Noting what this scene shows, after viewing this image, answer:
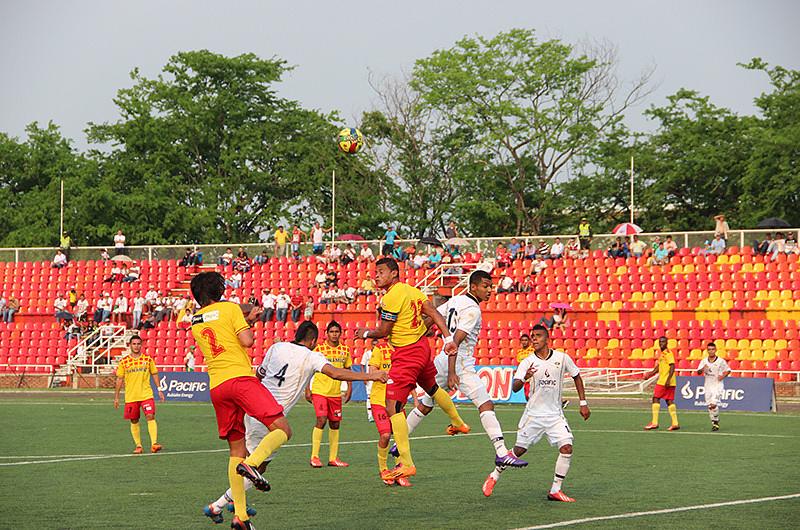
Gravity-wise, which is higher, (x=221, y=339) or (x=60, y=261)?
(x=60, y=261)

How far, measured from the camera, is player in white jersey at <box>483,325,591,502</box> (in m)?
12.5

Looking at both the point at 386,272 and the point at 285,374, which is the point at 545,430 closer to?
the point at 386,272

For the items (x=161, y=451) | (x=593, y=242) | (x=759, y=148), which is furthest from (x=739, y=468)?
(x=759, y=148)

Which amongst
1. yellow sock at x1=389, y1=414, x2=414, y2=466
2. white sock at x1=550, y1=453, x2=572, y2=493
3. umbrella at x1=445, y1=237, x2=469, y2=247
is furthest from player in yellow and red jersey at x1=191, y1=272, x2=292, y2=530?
umbrella at x1=445, y1=237, x2=469, y2=247

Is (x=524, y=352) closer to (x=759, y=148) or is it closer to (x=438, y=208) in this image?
(x=759, y=148)

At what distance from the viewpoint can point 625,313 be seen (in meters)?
40.9

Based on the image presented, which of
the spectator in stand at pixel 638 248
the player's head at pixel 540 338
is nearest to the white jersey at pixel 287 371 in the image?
the player's head at pixel 540 338

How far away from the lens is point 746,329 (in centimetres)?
3791

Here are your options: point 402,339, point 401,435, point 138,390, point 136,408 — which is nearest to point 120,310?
point 138,390

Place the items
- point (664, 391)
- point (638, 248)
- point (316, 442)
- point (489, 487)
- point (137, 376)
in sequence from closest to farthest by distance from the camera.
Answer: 1. point (489, 487)
2. point (316, 442)
3. point (137, 376)
4. point (664, 391)
5. point (638, 248)

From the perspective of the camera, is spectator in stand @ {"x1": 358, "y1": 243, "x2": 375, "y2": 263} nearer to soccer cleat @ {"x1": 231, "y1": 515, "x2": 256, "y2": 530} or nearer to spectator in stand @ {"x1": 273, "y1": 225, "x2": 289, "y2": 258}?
spectator in stand @ {"x1": 273, "y1": 225, "x2": 289, "y2": 258}

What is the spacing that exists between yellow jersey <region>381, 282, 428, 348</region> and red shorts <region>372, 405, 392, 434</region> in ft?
3.48

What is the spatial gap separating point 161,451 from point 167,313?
28852 millimetres

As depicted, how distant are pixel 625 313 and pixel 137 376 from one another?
24.5m
